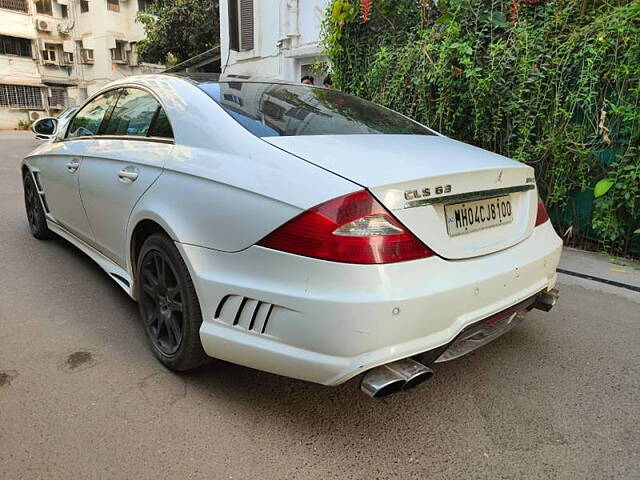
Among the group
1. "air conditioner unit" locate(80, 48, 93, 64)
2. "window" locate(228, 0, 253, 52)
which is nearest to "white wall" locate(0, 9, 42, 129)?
"air conditioner unit" locate(80, 48, 93, 64)

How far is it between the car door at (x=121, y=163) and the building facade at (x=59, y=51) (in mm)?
29013

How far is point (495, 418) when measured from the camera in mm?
2076


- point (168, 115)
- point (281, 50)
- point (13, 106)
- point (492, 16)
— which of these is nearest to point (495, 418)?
point (168, 115)

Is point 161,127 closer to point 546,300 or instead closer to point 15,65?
point 546,300

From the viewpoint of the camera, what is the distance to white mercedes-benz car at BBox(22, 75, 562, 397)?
1.69 metres

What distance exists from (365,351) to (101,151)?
220cm

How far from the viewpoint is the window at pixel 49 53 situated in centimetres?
2942

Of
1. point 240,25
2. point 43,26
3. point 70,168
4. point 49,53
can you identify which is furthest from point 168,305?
point 49,53

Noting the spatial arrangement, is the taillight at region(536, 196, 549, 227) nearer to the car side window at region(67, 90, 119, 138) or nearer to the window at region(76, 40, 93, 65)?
the car side window at region(67, 90, 119, 138)

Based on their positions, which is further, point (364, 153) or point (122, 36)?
point (122, 36)

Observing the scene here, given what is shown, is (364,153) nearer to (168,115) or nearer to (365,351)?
(365,351)

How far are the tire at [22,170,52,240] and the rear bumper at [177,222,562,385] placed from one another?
309 centimetres

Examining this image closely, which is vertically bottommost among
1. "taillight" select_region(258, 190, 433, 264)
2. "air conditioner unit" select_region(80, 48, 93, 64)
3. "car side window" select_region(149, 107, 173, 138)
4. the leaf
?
the leaf

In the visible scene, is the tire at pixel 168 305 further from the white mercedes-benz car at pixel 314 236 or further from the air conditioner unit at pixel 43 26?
the air conditioner unit at pixel 43 26
